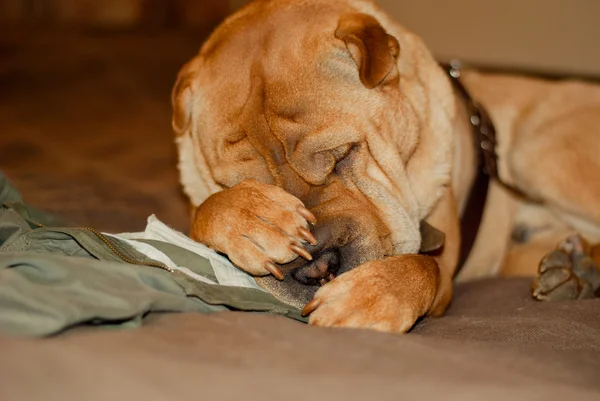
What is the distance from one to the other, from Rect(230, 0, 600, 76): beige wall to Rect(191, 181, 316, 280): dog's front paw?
13.8ft

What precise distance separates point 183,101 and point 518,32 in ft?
13.2

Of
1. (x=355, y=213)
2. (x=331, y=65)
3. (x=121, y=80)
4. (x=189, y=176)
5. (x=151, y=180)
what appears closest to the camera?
(x=355, y=213)

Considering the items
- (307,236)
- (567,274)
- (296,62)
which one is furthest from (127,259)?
(567,274)

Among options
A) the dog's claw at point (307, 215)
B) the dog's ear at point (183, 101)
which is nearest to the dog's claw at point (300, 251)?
the dog's claw at point (307, 215)

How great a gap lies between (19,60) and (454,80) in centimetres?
416

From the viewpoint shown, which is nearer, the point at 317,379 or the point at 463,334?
the point at 317,379

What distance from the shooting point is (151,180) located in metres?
3.98

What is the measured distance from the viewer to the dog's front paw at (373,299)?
6.83 ft

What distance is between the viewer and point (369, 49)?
261 centimetres

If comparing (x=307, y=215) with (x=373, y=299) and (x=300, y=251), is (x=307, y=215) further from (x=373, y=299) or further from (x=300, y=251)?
(x=373, y=299)

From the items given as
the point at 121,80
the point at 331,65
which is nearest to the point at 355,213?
the point at 331,65

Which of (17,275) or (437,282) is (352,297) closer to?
(437,282)

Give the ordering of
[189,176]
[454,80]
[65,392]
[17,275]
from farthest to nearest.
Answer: [454,80] < [189,176] < [17,275] < [65,392]

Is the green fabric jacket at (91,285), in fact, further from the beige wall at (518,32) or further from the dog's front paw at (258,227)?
the beige wall at (518,32)
